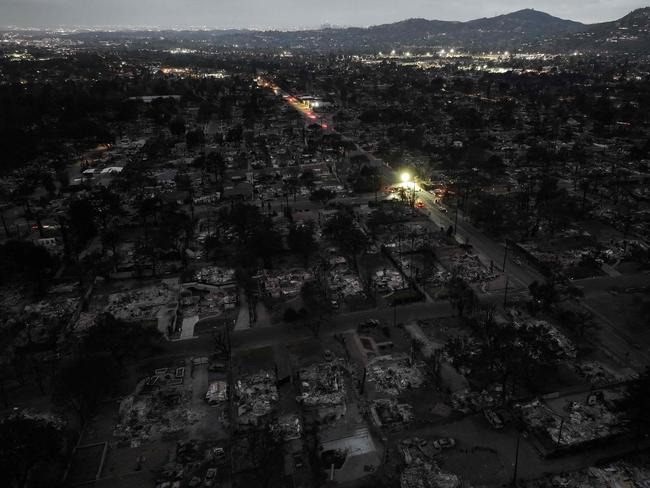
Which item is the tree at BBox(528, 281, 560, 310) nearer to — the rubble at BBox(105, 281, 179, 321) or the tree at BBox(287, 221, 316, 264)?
the tree at BBox(287, 221, 316, 264)

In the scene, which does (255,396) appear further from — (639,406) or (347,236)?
(639,406)

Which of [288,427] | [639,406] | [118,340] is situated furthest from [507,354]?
[118,340]

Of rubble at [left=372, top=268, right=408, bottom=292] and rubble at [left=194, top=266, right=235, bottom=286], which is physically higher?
rubble at [left=372, top=268, right=408, bottom=292]

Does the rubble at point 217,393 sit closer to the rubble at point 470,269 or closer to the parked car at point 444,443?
the parked car at point 444,443

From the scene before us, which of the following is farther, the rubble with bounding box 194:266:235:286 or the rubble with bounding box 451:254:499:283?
the rubble with bounding box 194:266:235:286

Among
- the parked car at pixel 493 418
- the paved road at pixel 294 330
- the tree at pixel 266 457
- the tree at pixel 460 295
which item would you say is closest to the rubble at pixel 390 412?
the parked car at pixel 493 418

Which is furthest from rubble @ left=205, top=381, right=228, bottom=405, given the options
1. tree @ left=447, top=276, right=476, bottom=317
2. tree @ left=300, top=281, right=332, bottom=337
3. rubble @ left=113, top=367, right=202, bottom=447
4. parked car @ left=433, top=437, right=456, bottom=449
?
tree @ left=447, top=276, right=476, bottom=317

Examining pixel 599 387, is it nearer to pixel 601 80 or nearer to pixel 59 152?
pixel 59 152
